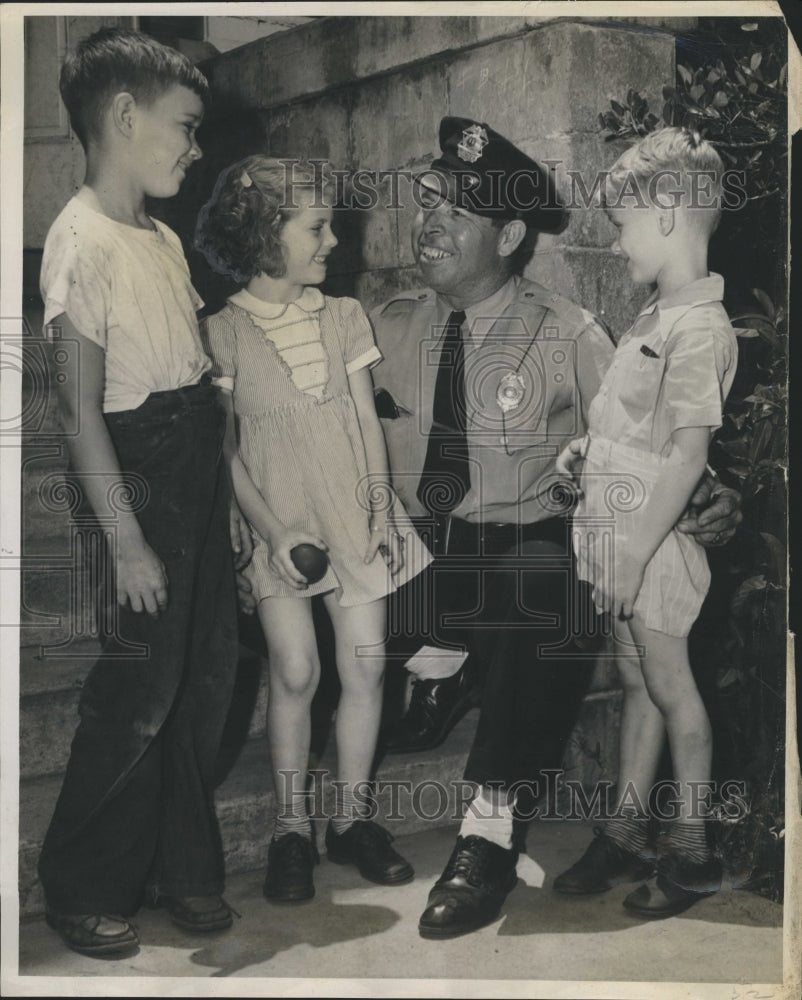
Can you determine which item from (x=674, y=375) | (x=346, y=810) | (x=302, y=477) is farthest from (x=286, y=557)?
(x=674, y=375)

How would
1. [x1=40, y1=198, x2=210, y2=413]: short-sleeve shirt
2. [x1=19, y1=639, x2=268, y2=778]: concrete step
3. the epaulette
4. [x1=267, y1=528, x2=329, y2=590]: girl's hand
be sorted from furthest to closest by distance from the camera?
the epaulette
[x1=267, y1=528, x2=329, y2=590]: girl's hand
[x1=19, y1=639, x2=268, y2=778]: concrete step
[x1=40, y1=198, x2=210, y2=413]: short-sleeve shirt

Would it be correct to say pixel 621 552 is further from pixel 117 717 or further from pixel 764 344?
pixel 117 717

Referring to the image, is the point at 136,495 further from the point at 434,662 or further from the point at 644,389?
the point at 644,389

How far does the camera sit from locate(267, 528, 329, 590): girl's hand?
13.6 ft

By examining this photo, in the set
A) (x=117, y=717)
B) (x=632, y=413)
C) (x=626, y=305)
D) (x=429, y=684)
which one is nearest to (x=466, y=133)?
(x=626, y=305)

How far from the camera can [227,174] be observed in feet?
13.4

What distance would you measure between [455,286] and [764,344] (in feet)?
3.26

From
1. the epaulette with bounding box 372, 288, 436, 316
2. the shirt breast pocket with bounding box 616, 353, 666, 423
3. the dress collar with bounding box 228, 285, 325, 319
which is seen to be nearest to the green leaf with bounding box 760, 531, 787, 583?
the shirt breast pocket with bounding box 616, 353, 666, 423

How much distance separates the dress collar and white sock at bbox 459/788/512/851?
1604 millimetres

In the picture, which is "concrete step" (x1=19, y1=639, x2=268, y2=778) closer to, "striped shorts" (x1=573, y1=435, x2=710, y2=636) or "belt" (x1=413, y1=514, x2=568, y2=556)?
"belt" (x1=413, y1=514, x2=568, y2=556)

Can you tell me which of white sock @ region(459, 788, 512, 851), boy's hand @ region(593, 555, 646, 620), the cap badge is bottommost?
white sock @ region(459, 788, 512, 851)

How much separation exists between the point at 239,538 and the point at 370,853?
105 cm

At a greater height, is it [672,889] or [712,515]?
[712,515]

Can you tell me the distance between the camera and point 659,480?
416 centimetres
